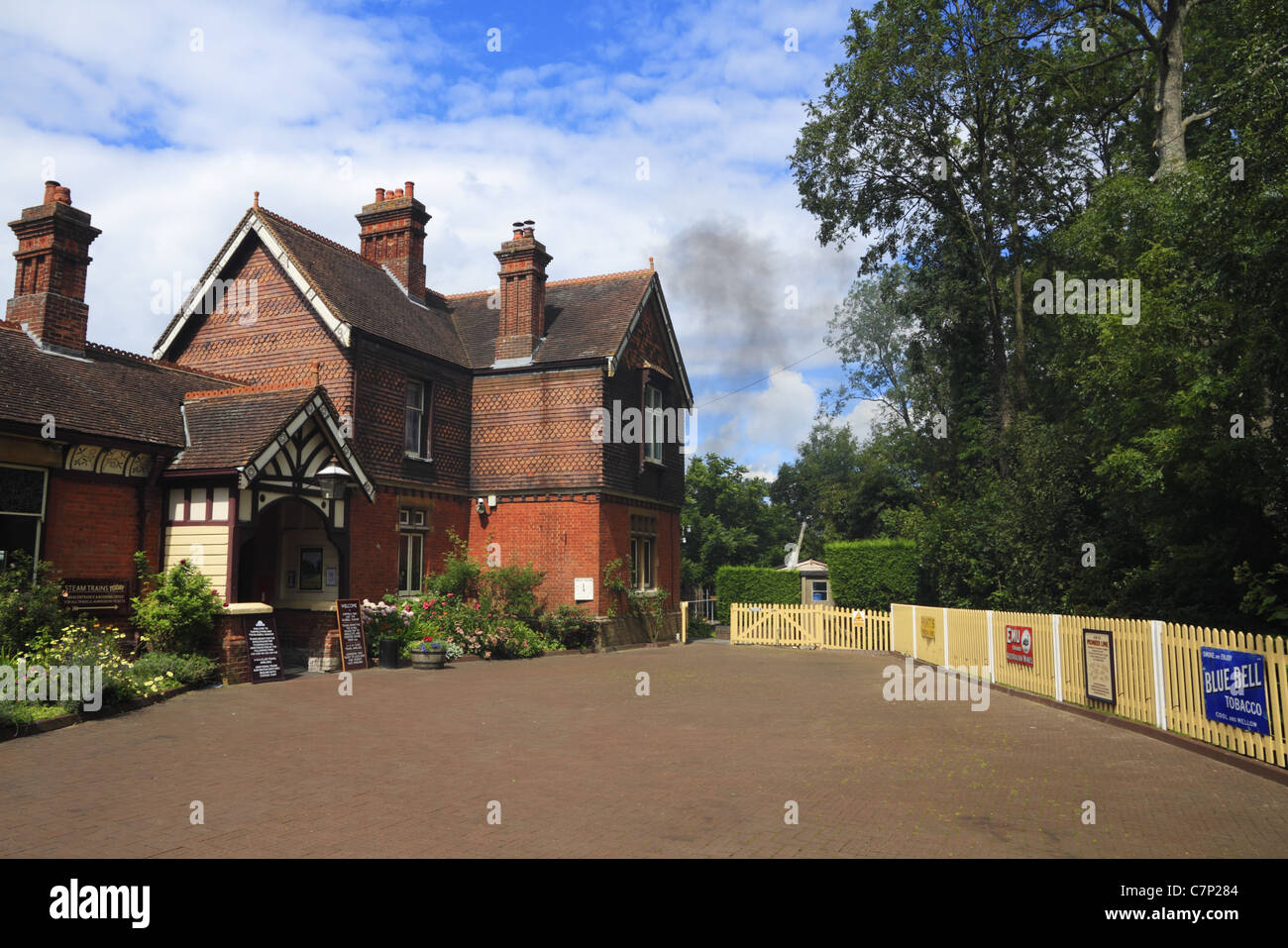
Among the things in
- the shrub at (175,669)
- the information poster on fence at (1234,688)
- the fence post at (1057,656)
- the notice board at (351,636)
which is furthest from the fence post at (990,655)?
the shrub at (175,669)

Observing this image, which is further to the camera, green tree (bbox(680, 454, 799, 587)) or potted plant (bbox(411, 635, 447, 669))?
green tree (bbox(680, 454, 799, 587))

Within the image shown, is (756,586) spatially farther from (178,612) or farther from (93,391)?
(93,391)

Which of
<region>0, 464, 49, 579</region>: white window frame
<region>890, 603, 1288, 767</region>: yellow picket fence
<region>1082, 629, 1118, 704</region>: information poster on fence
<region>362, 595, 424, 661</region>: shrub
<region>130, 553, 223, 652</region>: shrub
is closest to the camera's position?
<region>890, 603, 1288, 767</region>: yellow picket fence

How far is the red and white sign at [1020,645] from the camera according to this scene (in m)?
14.9

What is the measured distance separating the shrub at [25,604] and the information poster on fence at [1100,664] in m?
15.0

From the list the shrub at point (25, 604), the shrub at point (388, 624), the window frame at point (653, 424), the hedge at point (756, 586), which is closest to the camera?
the shrub at point (25, 604)

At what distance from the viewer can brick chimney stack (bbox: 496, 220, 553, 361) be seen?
80.4 feet

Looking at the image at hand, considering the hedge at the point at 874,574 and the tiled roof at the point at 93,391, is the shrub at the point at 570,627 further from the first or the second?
the hedge at the point at 874,574

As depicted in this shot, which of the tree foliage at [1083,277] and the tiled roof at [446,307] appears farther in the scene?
the tiled roof at [446,307]

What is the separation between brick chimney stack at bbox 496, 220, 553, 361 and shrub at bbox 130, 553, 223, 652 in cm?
1177

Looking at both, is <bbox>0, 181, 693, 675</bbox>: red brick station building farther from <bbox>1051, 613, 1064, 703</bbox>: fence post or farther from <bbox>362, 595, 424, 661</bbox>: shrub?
<bbox>1051, 613, 1064, 703</bbox>: fence post

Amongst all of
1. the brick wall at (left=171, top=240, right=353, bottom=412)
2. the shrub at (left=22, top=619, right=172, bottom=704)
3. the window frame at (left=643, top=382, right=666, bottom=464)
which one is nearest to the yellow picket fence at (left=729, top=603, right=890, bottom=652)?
the window frame at (left=643, top=382, right=666, bottom=464)

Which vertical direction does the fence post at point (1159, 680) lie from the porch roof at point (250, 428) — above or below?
below

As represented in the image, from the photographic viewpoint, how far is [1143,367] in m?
16.0
